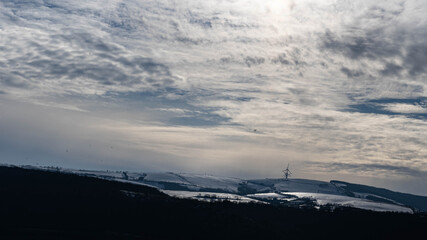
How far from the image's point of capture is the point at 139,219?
145 meters

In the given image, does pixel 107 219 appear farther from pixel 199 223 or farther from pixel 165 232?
pixel 199 223

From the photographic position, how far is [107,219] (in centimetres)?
13925

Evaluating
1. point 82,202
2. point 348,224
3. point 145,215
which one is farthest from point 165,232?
point 348,224

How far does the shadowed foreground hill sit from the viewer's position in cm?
12750

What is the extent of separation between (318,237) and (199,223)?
44.6 meters

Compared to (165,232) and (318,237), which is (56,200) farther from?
(318,237)

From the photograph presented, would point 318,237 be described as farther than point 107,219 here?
Yes

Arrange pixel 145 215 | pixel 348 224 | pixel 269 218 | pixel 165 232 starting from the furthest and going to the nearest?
pixel 269 218
pixel 348 224
pixel 145 215
pixel 165 232

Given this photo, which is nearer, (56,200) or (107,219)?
(107,219)

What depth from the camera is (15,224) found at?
123m

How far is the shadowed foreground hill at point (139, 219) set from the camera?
418 feet

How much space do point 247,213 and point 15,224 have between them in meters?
95.4

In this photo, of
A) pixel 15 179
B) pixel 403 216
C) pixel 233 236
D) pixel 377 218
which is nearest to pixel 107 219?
pixel 233 236

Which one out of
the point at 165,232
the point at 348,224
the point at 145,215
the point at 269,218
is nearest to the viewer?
the point at 165,232
